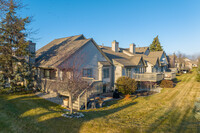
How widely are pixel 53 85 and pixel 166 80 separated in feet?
75.0

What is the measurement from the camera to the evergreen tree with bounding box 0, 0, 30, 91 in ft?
49.9

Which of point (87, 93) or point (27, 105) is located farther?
point (87, 93)

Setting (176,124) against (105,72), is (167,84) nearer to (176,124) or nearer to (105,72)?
(105,72)

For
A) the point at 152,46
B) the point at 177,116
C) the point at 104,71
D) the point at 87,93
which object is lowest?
the point at 177,116

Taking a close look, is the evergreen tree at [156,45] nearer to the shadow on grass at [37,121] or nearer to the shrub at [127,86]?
the shrub at [127,86]

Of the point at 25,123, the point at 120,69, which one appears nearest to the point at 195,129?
the point at 25,123

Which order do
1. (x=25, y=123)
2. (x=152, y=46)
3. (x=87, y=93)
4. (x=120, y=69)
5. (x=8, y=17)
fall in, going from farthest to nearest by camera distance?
(x=152, y=46) → (x=120, y=69) → (x=8, y=17) → (x=87, y=93) → (x=25, y=123)

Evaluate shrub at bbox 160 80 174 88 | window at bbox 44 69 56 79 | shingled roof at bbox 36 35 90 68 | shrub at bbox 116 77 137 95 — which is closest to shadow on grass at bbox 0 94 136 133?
shingled roof at bbox 36 35 90 68

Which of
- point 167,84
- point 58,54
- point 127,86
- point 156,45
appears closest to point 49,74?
point 58,54

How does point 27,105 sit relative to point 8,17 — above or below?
below

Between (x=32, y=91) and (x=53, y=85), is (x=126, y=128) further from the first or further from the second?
(x=32, y=91)

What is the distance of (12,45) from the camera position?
1558 cm

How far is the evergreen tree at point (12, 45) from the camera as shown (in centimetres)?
1522

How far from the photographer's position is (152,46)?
59812 millimetres
